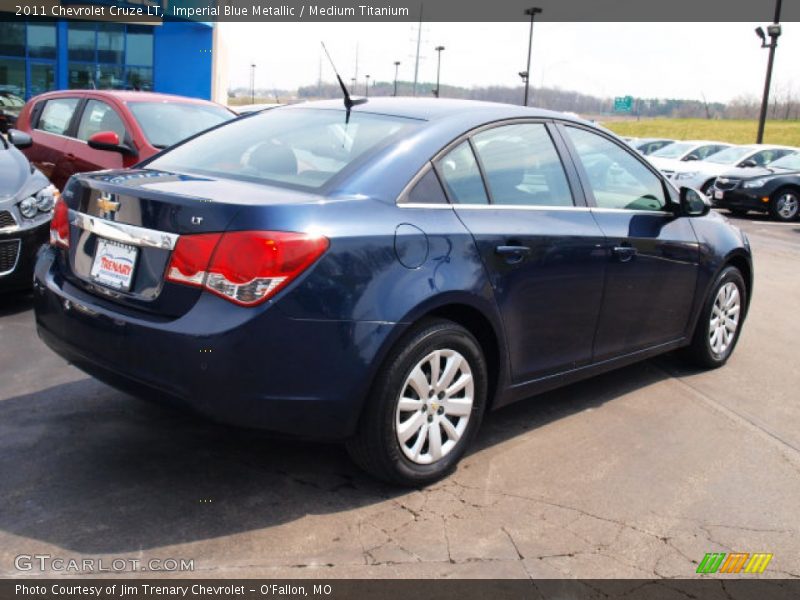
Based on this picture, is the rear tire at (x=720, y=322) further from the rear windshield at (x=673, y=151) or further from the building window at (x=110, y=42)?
the building window at (x=110, y=42)

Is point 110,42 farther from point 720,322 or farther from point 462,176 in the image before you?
point 462,176

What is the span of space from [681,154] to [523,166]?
65.1 ft

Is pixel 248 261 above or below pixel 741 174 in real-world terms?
below

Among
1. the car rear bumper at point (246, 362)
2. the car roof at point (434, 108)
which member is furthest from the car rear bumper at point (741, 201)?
the car rear bumper at point (246, 362)

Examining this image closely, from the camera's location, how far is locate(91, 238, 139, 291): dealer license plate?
3.24m

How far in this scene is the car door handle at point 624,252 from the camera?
436 centimetres

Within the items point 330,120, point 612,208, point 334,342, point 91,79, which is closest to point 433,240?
point 334,342

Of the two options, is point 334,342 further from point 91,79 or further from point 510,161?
point 91,79

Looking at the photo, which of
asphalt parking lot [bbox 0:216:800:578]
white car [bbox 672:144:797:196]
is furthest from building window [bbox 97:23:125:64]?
asphalt parking lot [bbox 0:216:800:578]

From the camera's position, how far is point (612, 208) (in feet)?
14.7

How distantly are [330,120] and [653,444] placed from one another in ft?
7.49

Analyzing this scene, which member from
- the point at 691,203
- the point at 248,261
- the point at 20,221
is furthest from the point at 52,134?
the point at 248,261

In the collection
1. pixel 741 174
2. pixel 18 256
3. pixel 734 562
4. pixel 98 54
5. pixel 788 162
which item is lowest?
pixel 734 562

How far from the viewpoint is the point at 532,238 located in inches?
152
